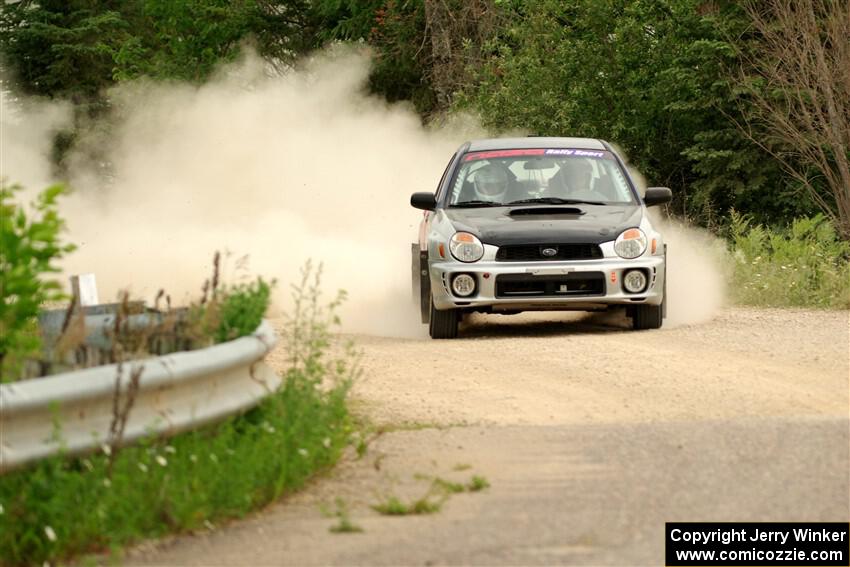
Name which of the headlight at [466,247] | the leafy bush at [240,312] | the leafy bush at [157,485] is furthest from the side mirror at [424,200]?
the leafy bush at [157,485]

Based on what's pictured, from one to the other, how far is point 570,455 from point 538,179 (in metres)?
8.00

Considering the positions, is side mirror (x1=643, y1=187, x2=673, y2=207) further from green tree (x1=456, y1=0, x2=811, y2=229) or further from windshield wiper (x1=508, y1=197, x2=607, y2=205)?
green tree (x1=456, y1=0, x2=811, y2=229)

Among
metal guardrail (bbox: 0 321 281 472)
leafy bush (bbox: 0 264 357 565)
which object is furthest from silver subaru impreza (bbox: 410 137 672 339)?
metal guardrail (bbox: 0 321 281 472)

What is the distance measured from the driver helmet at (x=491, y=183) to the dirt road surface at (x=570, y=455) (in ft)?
8.68

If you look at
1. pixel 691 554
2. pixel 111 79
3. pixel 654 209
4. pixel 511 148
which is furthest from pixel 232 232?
pixel 111 79

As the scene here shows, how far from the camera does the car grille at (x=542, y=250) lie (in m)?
14.7

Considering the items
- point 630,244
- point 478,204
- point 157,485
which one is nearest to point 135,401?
point 157,485

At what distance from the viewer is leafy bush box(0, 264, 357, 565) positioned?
6.51m

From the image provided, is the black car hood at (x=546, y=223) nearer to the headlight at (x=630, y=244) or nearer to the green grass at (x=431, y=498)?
the headlight at (x=630, y=244)

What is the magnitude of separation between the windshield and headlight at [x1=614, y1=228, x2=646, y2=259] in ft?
3.15

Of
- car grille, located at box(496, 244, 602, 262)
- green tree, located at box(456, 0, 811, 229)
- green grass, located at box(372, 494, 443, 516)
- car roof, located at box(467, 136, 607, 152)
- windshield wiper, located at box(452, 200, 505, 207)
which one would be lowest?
green grass, located at box(372, 494, 443, 516)

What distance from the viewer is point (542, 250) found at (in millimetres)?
14734

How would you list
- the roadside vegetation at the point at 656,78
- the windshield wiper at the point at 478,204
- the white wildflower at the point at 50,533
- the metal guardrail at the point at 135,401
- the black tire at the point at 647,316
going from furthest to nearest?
the roadside vegetation at the point at 656,78 → the windshield wiper at the point at 478,204 → the black tire at the point at 647,316 → the metal guardrail at the point at 135,401 → the white wildflower at the point at 50,533

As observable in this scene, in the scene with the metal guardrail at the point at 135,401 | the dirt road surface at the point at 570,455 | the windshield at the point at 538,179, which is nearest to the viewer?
the metal guardrail at the point at 135,401
